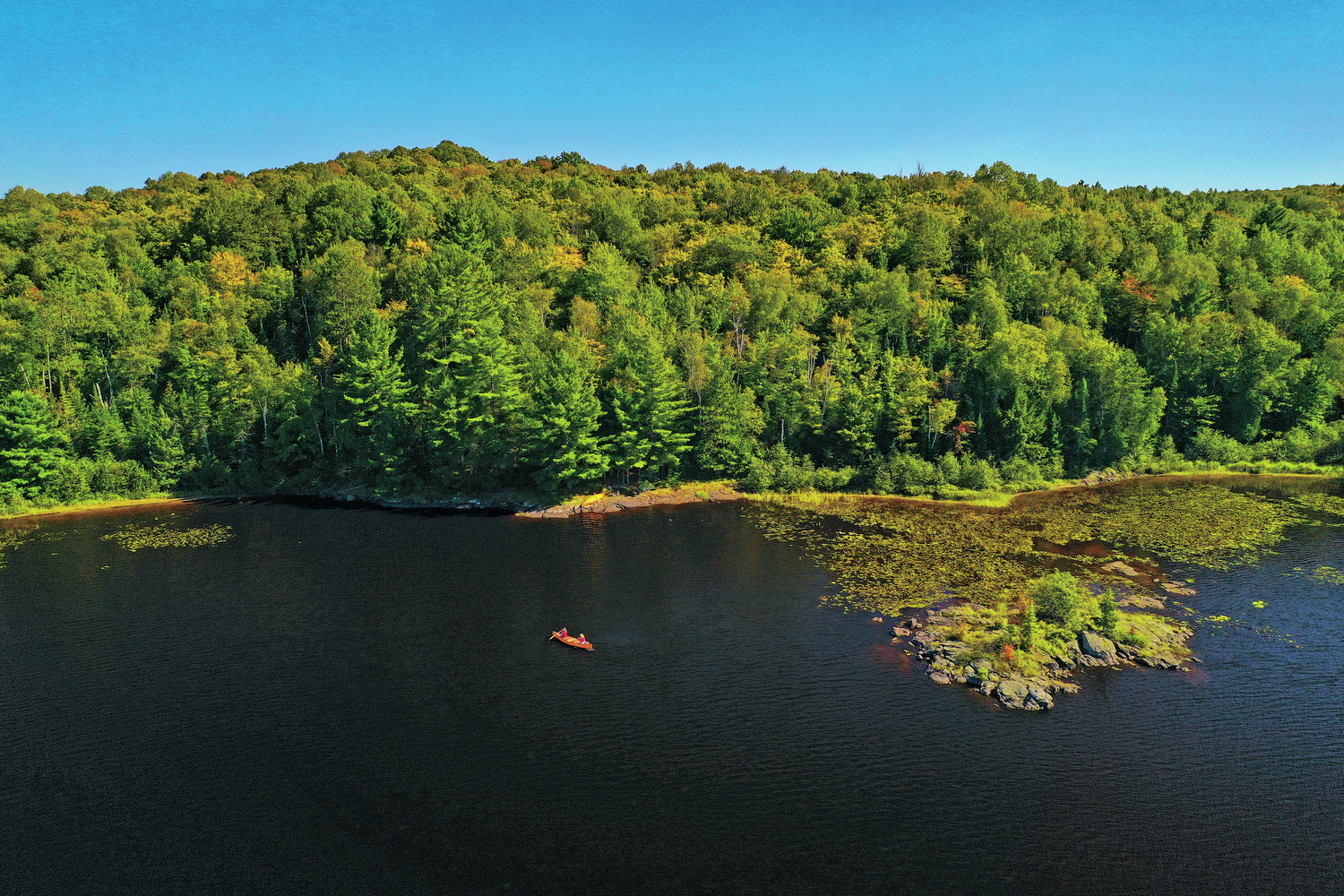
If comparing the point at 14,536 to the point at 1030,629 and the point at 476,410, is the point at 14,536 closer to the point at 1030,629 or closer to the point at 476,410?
the point at 476,410

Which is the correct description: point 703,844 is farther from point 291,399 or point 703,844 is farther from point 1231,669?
point 291,399

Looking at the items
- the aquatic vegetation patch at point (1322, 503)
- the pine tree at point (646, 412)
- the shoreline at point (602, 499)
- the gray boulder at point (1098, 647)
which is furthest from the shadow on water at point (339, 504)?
the aquatic vegetation patch at point (1322, 503)

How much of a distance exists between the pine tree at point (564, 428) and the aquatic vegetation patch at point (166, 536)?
1216 inches

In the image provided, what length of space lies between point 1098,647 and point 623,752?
28044 millimetres

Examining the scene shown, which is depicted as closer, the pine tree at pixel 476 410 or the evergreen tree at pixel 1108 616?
the evergreen tree at pixel 1108 616

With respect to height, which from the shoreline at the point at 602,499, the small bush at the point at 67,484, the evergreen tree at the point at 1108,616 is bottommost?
the evergreen tree at the point at 1108,616

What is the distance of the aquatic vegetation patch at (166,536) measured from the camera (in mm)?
65938

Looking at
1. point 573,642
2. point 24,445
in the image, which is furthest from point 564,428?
point 24,445

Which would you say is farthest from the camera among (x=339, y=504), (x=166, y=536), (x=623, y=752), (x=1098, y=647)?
(x=339, y=504)

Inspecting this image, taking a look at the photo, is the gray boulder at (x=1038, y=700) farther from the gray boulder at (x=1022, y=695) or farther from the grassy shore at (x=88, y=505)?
the grassy shore at (x=88, y=505)

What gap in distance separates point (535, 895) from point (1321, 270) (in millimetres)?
133401

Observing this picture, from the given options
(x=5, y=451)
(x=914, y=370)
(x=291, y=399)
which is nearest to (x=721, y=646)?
(x=914, y=370)

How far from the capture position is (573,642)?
44.9 m

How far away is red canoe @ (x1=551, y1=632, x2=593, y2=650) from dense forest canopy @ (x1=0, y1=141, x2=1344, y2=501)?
1371 inches
